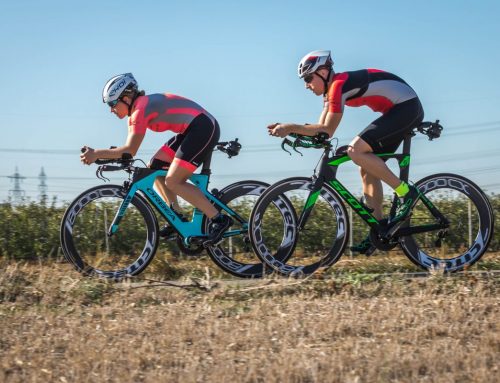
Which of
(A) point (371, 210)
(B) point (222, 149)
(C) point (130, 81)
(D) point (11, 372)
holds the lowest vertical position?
(D) point (11, 372)

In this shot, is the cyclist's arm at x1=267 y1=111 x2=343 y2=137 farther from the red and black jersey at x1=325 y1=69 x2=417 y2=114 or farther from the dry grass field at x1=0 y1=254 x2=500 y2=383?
the dry grass field at x1=0 y1=254 x2=500 y2=383

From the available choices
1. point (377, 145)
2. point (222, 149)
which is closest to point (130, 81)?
point (222, 149)

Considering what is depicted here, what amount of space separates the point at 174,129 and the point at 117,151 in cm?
66

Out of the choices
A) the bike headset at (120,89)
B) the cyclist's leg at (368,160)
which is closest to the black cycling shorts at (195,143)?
the bike headset at (120,89)

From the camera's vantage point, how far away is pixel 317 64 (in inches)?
336

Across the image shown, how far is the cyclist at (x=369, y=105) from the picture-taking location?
8.41 metres

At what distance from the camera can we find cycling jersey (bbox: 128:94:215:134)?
8.66 m

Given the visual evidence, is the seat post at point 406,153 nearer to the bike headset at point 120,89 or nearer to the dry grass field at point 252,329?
the dry grass field at point 252,329

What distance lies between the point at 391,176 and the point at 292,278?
4.82ft

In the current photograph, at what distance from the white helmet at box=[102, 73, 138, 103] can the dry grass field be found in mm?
1922

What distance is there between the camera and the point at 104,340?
607 cm

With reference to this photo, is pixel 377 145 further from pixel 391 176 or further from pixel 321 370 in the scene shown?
pixel 321 370

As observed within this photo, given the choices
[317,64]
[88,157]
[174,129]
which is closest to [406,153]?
[317,64]

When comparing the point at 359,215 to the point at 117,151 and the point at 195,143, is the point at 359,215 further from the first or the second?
the point at 117,151
